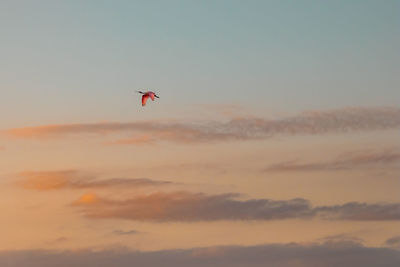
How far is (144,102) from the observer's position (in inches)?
3497
